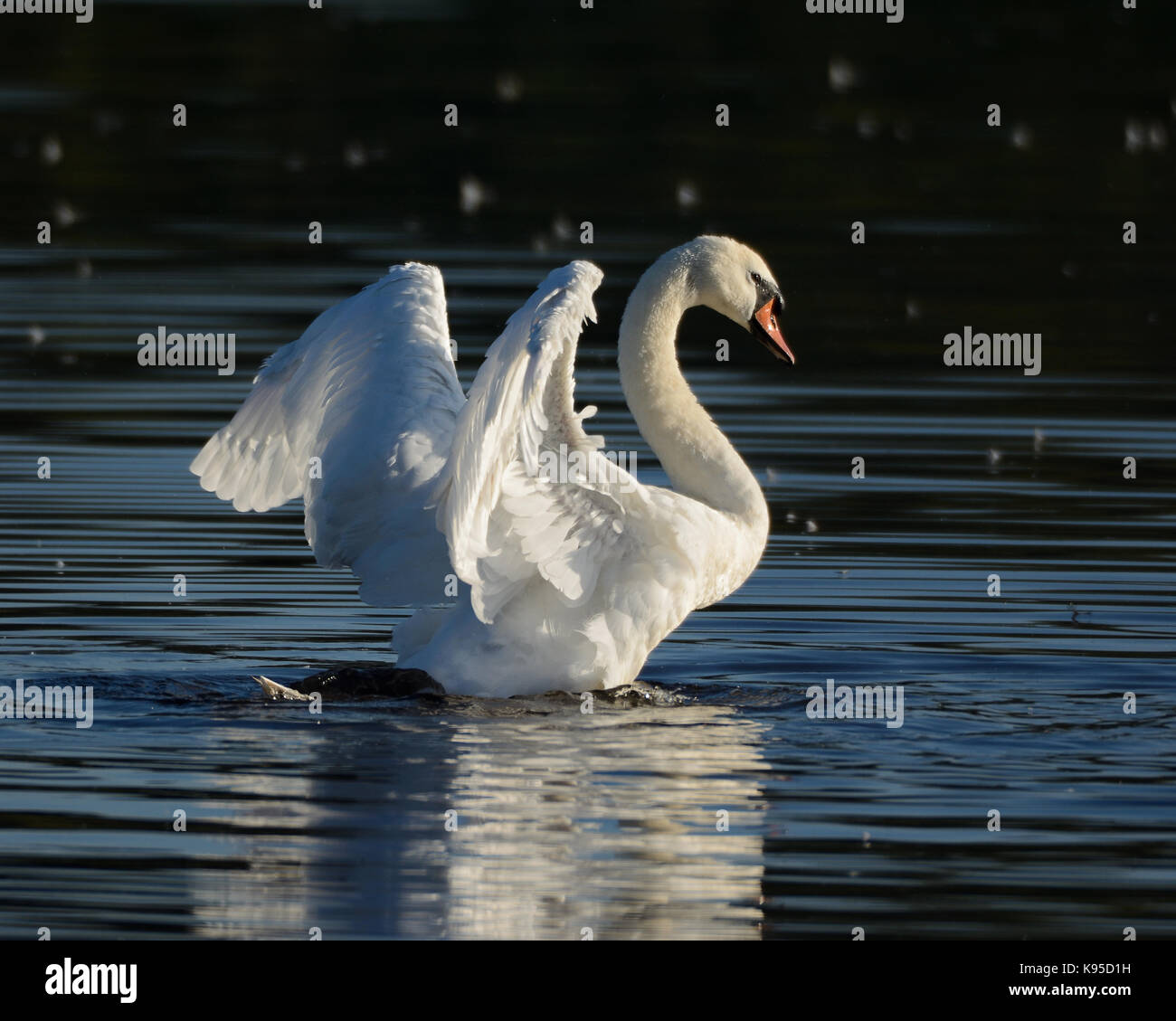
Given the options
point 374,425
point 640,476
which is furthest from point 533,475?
point 640,476

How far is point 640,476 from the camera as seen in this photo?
16484 mm

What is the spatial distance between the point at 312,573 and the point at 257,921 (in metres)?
6.52

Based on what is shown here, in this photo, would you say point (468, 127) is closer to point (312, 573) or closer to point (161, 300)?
point (161, 300)

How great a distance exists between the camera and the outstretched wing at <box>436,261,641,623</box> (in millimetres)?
9367

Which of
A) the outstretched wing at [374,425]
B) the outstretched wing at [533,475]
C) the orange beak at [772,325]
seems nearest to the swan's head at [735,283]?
the orange beak at [772,325]

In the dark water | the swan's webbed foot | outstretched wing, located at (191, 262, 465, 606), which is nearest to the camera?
the dark water

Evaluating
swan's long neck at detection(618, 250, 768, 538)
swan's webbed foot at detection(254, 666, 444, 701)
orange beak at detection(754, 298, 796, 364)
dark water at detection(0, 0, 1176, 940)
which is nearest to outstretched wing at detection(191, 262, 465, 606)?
swan's webbed foot at detection(254, 666, 444, 701)

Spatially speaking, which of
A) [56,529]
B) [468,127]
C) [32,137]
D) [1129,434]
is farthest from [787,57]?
[56,529]

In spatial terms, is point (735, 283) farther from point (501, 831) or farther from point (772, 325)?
point (501, 831)

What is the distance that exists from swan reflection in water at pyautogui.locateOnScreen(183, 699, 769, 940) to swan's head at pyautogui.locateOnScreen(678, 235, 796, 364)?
211 cm

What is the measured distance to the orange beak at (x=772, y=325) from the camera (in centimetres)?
1218

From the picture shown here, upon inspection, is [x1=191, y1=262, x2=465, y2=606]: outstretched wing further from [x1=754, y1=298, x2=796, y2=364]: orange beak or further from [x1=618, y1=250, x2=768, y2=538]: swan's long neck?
[x1=754, y1=298, x2=796, y2=364]: orange beak

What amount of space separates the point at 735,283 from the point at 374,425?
1.83m

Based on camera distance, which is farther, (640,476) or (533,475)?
(640,476)
